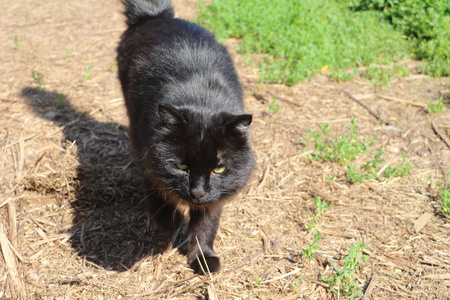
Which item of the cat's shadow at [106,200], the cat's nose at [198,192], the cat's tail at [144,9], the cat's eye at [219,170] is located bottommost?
the cat's shadow at [106,200]

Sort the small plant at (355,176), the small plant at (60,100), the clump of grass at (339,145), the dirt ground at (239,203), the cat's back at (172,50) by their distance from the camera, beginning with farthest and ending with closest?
1. the small plant at (60,100)
2. the clump of grass at (339,145)
3. the small plant at (355,176)
4. the cat's back at (172,50)
5. the dirt ground at (239,203)

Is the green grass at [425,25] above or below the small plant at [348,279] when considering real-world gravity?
above

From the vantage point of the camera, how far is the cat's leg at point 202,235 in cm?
342

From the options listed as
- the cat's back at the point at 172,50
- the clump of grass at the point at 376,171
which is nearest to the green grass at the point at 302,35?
the clump of grass at the point at 376,171

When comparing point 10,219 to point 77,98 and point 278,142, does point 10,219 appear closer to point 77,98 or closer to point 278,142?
point 77,98

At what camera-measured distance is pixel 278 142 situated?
4.94 metres

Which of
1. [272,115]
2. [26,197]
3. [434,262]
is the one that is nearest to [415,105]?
[272,115]

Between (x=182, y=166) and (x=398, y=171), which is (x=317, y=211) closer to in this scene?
(x=398, y=171)

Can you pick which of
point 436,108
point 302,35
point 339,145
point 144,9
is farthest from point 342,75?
point 144,9

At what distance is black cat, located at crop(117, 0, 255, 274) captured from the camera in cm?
285

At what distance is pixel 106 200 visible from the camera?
163 inches

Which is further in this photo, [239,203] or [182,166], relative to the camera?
[239,203]

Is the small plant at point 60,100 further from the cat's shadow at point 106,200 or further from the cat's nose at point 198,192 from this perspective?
the cat's nose at point 198,192

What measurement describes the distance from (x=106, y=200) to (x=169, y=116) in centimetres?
176
